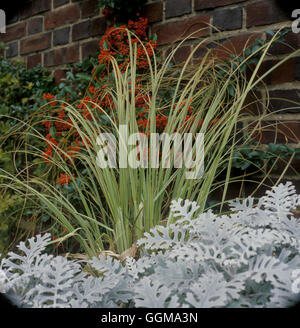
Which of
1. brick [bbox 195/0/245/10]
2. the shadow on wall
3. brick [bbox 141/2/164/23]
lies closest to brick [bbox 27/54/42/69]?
the shadow on wall

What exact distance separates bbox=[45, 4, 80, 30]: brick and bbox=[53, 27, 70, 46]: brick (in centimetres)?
3

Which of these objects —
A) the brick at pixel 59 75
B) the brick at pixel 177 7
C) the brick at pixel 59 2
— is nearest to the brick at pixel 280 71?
the brick at pixel 177 7

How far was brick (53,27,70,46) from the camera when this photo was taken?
2.19 meters

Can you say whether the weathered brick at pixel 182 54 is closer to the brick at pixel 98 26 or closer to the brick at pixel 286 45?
the brick at pixel 286 45

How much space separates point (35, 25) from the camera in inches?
95.0

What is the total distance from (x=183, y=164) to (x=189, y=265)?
455 millimetres

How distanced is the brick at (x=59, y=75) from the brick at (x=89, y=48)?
0.18 meters

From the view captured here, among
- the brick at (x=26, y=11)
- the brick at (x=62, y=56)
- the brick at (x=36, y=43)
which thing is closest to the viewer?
the brick at (x=62, y=56)

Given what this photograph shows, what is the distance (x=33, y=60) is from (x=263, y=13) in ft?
5.10

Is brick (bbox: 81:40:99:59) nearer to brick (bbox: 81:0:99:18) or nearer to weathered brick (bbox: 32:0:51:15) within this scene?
brick (bbox: 81:0:99:18)

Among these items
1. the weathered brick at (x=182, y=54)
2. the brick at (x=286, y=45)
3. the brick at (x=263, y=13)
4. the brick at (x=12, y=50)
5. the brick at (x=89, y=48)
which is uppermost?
the brick at (x=12, y=50)

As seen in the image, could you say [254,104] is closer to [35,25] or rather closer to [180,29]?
[180,29]

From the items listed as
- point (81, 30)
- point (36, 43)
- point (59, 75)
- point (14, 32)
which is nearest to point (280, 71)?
point (81, 30)

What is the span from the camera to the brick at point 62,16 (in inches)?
84.2
